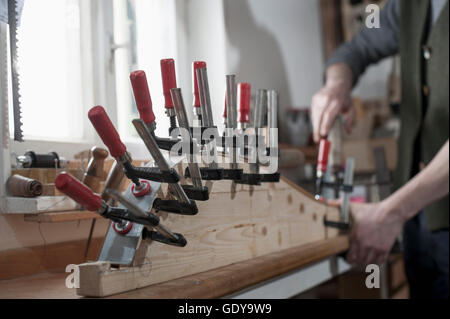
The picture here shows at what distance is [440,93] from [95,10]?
0.96 meters

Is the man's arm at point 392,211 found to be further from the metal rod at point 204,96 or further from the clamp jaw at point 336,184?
the metal rod at point 204,96

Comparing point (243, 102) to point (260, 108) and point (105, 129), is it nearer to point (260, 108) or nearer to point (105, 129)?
point (260, 108)

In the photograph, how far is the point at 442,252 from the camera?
1211 millimetres

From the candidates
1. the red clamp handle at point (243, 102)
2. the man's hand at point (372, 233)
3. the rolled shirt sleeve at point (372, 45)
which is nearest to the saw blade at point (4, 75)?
the red clamp handle at point (243, 102)

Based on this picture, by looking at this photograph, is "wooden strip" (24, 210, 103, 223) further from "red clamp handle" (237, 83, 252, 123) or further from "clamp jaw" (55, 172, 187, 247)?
"red clamp handle" (237, 83, 252, 123)

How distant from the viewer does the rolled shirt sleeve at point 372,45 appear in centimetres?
139

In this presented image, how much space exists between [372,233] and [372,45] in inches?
27.5

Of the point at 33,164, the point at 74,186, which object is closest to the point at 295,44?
the point at 33,164

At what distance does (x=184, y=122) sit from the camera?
1.85 feet

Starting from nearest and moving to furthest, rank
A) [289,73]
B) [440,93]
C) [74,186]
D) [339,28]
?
[74,186] → [440,93] → [289,73] → [339,28]

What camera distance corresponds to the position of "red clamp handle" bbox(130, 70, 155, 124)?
0.50 metres

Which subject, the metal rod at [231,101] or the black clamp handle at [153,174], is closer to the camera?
the black clamp handle at [153,174]

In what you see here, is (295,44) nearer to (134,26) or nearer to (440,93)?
(440,93)

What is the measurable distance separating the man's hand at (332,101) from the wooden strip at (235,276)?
0.37 m
